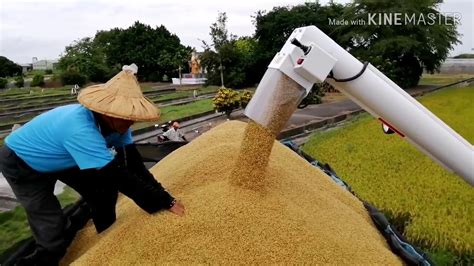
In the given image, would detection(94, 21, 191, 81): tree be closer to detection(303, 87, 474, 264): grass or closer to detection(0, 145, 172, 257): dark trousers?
detection(303, 87, 474, 264): grass

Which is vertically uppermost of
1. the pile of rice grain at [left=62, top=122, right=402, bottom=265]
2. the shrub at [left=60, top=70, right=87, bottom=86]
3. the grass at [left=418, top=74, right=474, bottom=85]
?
the pile of rice grain at [left=62, top=122, right=402, bottom=265]

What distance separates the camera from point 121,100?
220cm

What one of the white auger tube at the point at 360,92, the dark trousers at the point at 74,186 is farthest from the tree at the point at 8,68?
the white auger tube at the point at 360,92

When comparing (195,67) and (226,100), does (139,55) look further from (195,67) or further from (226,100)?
(226,100)

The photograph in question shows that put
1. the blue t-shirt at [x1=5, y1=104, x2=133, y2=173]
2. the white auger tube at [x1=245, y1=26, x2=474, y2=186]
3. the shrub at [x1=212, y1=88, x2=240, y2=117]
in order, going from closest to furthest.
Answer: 1. the white auger tube at [x1=245, y1=26, x2=474, y2=186]
2. the blue t-shirt at [x1=5, y1=104, x2=133, y2=173]
3. the shrub at [x1=212, y1=88, x2=240, y2=117]

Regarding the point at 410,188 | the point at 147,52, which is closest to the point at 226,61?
the point at 147,52

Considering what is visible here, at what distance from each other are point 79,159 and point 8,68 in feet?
125

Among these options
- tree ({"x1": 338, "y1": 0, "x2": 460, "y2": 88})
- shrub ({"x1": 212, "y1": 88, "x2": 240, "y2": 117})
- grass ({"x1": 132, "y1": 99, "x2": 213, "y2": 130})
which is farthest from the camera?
tree ({"x1": 338, "y1": 0, "x2": 460, "y2": 88})

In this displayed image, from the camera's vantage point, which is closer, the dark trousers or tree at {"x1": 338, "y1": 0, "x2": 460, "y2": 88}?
the dark trousers

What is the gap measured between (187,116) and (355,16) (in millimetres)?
11396

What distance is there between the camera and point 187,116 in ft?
42.5

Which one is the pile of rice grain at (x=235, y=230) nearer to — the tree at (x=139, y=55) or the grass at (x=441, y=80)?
the grass at (x=441, y=80)

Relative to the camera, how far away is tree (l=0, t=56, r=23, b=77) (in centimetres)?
3553

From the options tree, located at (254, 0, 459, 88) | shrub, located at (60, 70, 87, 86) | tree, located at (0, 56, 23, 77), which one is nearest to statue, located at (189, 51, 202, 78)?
shrub, located at (60, 70, 87, 86)
